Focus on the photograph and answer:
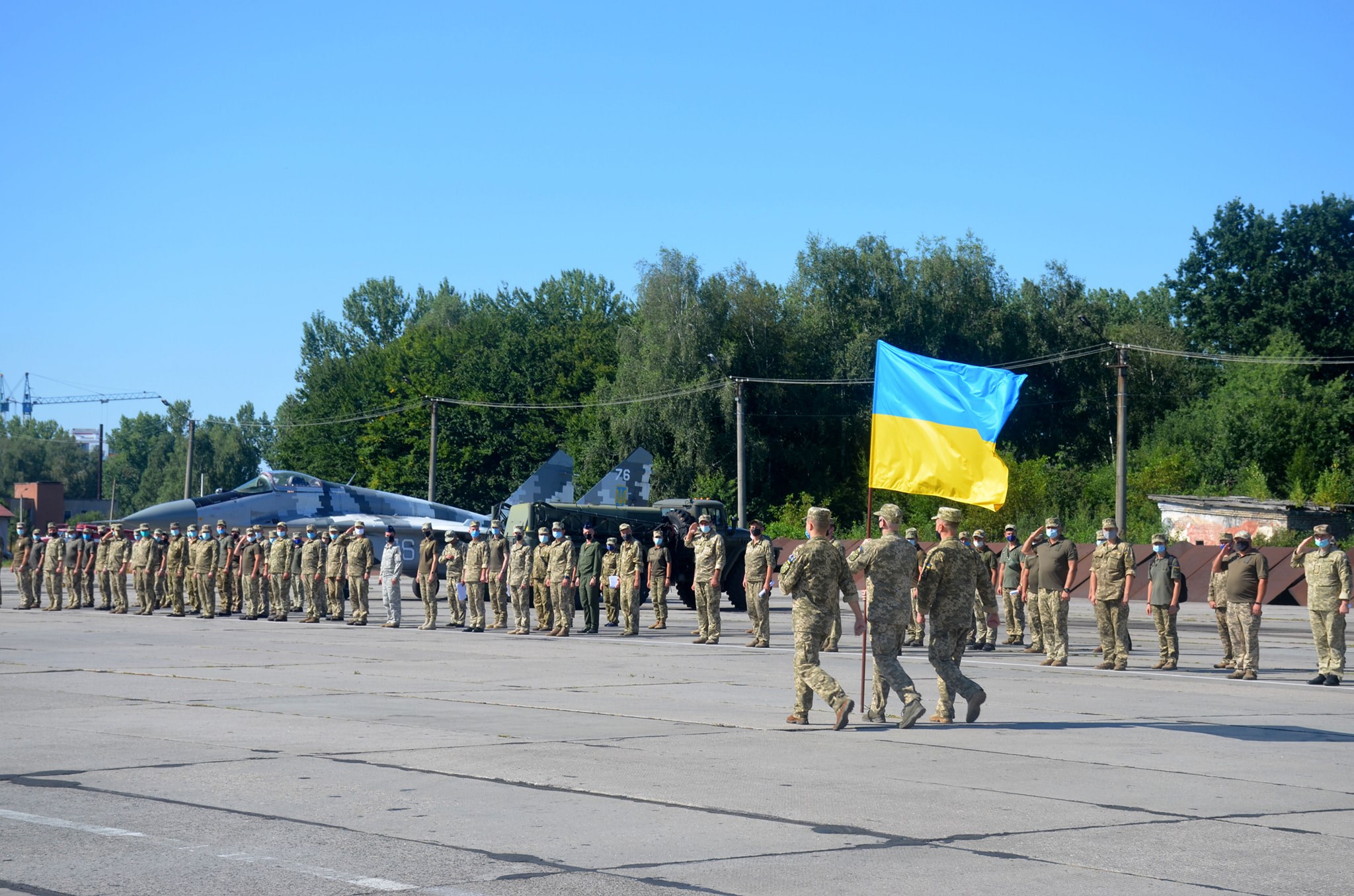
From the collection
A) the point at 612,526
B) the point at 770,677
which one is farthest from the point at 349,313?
the point at 770,677

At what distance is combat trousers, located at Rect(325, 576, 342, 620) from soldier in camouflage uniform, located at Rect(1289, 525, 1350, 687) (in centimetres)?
1604

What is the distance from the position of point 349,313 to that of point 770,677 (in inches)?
3244

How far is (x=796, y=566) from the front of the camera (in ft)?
33.7

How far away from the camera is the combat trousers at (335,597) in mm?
24297

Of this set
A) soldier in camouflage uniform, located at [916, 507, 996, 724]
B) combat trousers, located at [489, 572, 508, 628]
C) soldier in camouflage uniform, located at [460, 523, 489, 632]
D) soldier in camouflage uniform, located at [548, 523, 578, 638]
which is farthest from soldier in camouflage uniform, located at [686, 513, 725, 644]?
soldier in camouflage uniform, located at [916, 507, 996, 724]

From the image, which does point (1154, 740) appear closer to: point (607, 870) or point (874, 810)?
point (874, 810)

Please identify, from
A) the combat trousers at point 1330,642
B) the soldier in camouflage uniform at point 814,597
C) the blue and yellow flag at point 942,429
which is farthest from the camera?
the combat trousers at point 1330,642

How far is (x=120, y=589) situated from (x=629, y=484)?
12369 millimetres

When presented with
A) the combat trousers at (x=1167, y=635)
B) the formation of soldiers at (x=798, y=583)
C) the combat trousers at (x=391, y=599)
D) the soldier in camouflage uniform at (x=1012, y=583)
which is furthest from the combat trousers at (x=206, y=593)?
the combat trousers at (x=1167, y=635)

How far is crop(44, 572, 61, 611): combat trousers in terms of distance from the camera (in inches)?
1123

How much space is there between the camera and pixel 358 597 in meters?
23.5

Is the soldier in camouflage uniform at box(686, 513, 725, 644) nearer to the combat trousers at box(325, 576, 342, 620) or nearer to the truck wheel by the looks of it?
the truck wheel

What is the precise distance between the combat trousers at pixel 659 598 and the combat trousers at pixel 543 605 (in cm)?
180

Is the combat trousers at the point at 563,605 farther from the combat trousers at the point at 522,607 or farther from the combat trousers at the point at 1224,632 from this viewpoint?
the combat trousers at the point at 1224,632
